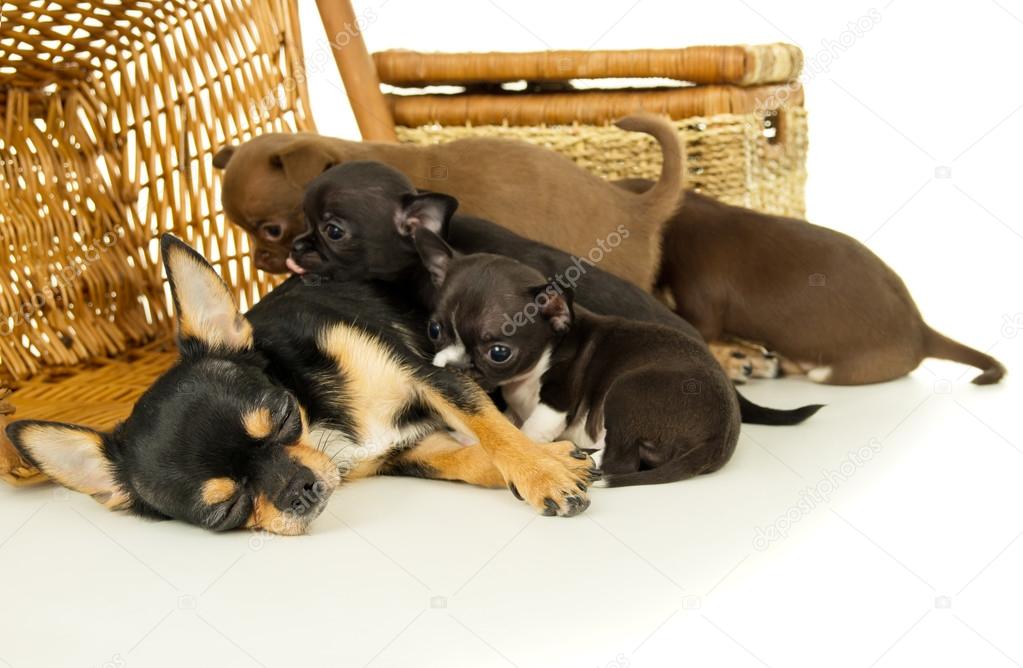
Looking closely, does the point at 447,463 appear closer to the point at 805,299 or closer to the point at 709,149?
the point at 805,299

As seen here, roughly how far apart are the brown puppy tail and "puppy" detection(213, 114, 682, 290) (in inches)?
39.2

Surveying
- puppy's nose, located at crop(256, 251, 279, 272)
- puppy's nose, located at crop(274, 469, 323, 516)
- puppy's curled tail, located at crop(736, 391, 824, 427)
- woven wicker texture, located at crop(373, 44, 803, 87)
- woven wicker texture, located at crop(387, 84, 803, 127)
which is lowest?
puppy's curled tail, located at crop(736, 391, 824, 427)

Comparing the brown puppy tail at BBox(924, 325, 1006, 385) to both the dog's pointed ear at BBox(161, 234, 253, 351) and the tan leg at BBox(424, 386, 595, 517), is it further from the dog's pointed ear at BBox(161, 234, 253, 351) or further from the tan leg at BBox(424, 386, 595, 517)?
the dog's pointed ear at BBox(161, 234, 253, 351)

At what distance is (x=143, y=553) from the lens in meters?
2.41

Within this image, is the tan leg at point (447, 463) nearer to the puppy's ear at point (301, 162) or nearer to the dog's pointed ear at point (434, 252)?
the dog's pointed ear at point (434, 252)

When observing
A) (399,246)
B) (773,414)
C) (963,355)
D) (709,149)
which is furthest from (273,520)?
(709,149)

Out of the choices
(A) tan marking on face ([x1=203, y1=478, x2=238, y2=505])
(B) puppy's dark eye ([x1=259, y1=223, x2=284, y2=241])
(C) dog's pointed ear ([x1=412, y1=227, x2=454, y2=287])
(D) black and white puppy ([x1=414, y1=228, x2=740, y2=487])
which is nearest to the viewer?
(A) tan marking on face ([x1=203, y1=478, x2=238, y2=505])

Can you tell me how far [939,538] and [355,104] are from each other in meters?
3.01

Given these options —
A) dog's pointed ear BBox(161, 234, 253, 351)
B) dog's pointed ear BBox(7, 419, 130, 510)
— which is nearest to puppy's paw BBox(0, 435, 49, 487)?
dog's pointed ear BBox(7, 419, 130, 510)

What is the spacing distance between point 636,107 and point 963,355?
1593 mm

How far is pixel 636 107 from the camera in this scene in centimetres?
433

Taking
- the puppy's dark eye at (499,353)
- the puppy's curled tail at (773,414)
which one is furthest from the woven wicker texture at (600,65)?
→ the puppy's dark eye at (499,353)

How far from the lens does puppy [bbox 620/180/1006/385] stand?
3678 mm

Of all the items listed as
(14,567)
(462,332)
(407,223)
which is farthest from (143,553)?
(407,223)
